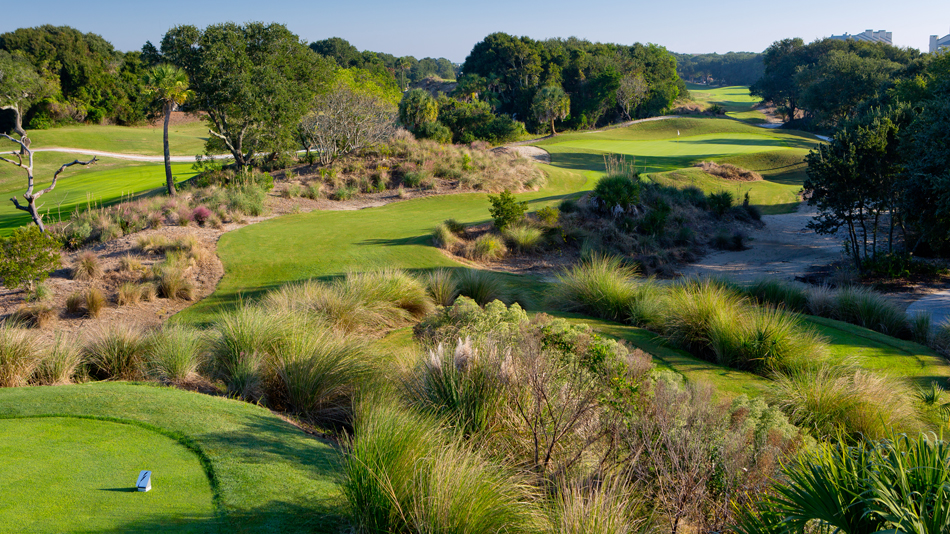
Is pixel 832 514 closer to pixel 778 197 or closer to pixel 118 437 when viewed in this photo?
pixel 118 437

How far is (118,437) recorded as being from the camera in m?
4.59

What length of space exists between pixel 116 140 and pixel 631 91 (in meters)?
56.4

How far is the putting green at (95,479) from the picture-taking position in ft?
10.9

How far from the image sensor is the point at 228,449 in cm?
443

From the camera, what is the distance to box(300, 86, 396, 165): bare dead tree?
29.5 meters

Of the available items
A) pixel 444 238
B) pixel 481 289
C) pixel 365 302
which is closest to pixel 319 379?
pixel 365 302

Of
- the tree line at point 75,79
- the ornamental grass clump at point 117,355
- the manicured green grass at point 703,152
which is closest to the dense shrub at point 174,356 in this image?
the ornamental grass clump at point 117,355

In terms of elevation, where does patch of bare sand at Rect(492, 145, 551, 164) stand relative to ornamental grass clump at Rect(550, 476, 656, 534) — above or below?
above

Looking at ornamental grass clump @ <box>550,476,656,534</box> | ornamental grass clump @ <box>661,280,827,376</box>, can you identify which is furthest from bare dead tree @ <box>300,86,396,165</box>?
ornamental grass clump @ <box>550,476,656,534</box>

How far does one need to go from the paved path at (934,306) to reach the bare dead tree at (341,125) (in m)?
24.3

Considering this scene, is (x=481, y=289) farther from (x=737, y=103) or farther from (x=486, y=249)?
(x=737, y=103)

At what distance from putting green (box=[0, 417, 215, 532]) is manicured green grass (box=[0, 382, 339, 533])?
0.10ft

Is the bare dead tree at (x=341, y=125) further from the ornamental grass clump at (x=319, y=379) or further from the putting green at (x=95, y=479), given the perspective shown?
the putting green at (x=95, y=479)

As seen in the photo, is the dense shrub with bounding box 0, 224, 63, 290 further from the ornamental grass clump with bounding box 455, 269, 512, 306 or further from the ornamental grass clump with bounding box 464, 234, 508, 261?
the ornamental grass clump with bounding box 464, 234, 508, 261
